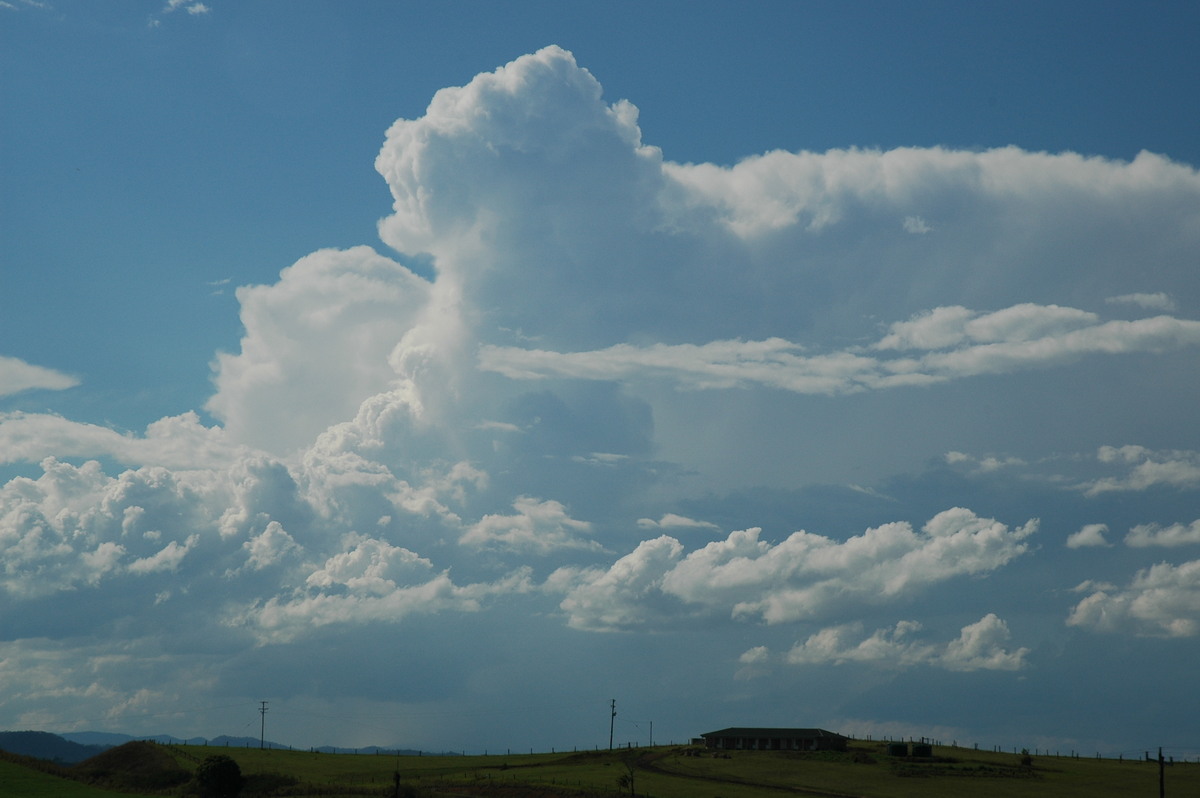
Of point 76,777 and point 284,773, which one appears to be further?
point 284,773

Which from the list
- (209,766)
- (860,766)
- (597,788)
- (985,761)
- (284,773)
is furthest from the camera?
(985,761)

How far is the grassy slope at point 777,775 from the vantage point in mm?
144125

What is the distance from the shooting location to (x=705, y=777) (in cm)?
16312

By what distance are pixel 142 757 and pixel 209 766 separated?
32628mm

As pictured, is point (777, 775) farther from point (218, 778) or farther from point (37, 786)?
point (37, 786)

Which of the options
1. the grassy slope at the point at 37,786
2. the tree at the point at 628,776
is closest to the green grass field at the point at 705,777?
the grassy slope at the point at 37,786

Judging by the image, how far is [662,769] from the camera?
177250mm

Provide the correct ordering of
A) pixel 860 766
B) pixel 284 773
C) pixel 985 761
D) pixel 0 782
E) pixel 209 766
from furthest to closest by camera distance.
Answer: pixel 985 761 < pixel 860 766 < pixel 284 773 < pixel 209 766 < pixel 0 782

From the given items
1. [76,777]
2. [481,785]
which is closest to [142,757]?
[76,777]

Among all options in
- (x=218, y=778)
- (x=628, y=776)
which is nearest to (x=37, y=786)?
(x=218, y=778)

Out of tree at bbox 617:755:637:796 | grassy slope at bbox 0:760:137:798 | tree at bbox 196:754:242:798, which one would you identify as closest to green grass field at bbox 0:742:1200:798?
grassy slope at bbox 0:760:137:798

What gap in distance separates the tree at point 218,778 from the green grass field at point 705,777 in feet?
12.5

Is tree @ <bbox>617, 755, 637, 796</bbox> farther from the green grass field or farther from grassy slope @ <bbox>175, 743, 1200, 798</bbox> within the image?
grassy slope @ <bbox>175, 743, 1200, 798</bbox>

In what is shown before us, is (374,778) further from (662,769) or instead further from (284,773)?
(662,769)
